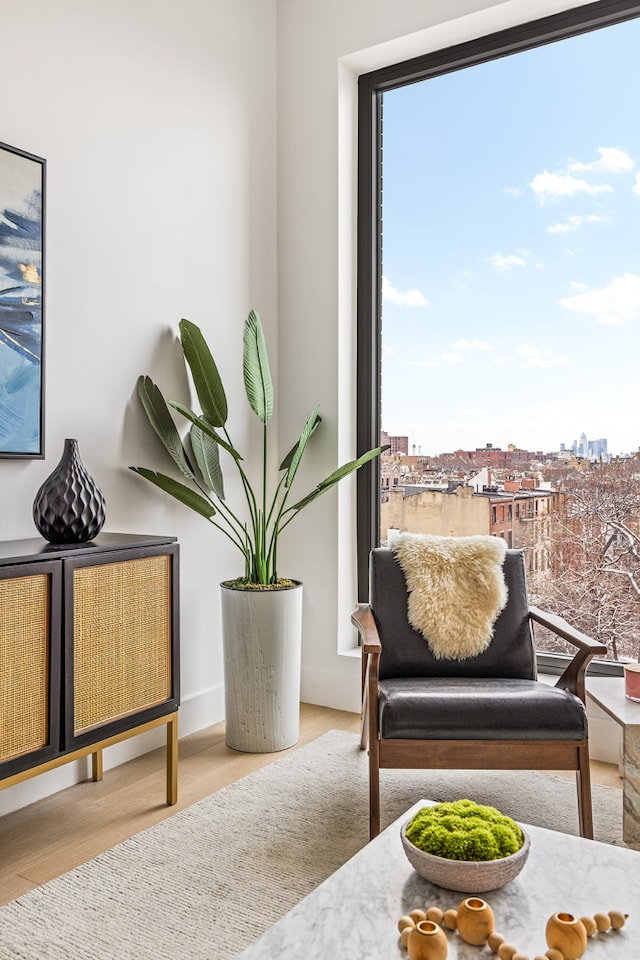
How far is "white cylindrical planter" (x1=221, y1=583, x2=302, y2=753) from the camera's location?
289 centimetres

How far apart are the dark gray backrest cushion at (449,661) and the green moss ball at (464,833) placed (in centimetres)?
116

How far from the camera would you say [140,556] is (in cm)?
234

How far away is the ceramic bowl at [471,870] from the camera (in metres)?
1.28

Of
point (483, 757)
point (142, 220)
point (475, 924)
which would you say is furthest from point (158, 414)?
point (475, 924)

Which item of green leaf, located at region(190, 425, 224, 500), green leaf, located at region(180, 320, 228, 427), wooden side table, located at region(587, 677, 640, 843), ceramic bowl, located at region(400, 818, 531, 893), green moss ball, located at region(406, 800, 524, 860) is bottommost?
wooden side table, located at region(587, 677, 640, 843)

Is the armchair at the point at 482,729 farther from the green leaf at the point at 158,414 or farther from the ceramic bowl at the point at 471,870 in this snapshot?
the green leaf at the point at 158,414

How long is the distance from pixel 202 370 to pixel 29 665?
132 centimetres

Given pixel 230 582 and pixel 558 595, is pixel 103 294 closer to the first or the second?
pixel 230 582

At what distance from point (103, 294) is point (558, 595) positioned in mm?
2092

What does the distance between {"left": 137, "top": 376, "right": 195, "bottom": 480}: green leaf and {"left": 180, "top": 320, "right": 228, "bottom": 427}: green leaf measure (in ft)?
0.48

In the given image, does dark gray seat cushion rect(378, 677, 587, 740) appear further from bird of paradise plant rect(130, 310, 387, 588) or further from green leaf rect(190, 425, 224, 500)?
green leaf rect(190, 425, 224, 500)

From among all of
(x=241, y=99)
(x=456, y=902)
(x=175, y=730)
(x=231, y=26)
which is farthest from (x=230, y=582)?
(x=231, y=26)

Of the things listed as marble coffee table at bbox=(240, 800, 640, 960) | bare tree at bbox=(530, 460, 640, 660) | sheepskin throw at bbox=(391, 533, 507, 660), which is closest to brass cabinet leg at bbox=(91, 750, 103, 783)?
sheepskin throw at bbox=(391, 533, 507, 660)

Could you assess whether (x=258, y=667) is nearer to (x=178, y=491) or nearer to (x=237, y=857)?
(x=178, y=491)
